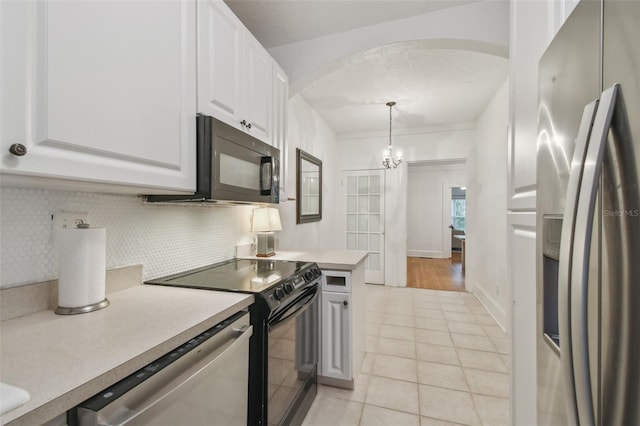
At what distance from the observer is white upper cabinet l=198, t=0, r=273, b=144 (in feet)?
4.27

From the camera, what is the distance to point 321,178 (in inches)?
160

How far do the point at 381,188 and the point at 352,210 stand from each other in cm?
63

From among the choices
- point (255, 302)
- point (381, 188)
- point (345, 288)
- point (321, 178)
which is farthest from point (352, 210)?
point (255, 302)

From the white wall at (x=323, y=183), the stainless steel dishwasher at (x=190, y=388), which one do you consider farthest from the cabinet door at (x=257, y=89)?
the stainless steel dishwasher at (x=190, y=388)

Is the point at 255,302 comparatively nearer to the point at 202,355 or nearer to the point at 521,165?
the point at 202,355

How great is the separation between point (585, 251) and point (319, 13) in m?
2.04

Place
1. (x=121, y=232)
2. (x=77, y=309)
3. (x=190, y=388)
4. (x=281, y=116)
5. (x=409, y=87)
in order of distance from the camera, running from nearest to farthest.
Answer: (x=190, y=388) < (x=77, y=309) < (x=121, y=232) < (x=281, y=116) < (x=409, y=87)

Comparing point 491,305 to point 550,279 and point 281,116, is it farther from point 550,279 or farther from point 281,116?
point 281,116

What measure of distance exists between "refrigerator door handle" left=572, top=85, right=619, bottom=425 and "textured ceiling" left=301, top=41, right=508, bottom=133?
180cm

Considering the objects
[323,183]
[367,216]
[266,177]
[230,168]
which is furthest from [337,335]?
[367,216]

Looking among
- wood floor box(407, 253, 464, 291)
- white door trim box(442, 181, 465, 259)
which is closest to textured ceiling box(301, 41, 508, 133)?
wood floor box(407, 253, 464, 291)

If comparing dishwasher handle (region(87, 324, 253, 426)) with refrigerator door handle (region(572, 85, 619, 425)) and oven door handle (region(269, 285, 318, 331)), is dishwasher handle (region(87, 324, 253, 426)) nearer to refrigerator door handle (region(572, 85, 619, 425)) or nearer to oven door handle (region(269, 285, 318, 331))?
oven door handle (region(269, 285, 318, 331))

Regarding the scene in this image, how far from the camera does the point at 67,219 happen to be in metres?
1.10

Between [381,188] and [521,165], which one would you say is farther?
[381,188]
